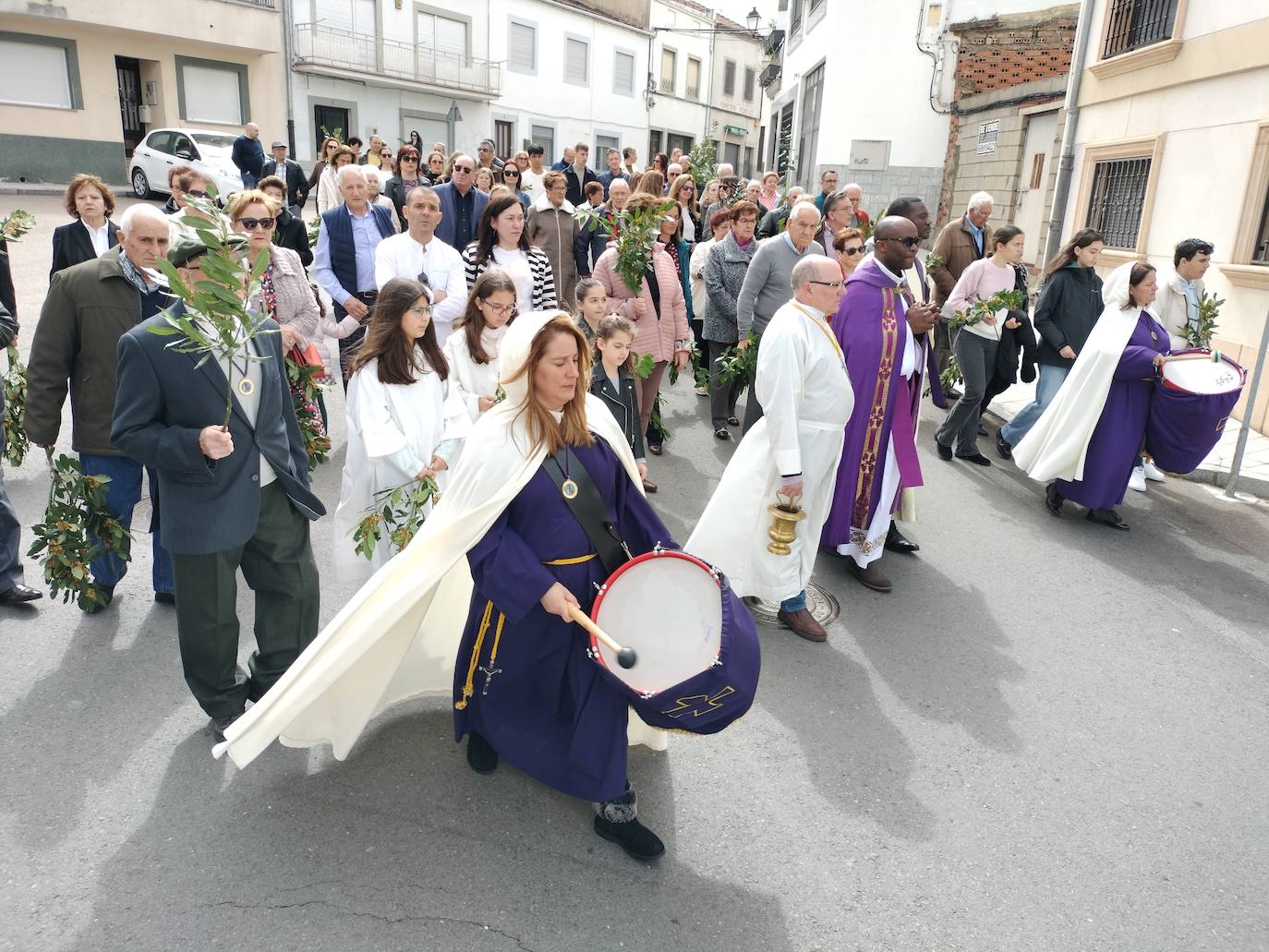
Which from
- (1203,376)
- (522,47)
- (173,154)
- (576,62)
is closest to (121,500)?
(1203,376)

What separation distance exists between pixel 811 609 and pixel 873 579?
53 cm

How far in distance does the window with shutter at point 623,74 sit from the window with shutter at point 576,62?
1914 millimetres

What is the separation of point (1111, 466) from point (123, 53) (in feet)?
95.9

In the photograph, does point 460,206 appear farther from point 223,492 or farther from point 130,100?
point 130,100

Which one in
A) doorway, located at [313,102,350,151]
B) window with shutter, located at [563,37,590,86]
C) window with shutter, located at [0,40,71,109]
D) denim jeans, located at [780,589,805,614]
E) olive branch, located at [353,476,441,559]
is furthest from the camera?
window with shutter, located at [563,37,590,86]

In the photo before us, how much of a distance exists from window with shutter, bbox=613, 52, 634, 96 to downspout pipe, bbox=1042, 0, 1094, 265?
30.1m

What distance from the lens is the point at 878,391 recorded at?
5.27 m

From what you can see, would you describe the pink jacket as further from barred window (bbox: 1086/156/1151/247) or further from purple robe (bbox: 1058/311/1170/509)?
barred window (bbox: 1086/156/1151/247)

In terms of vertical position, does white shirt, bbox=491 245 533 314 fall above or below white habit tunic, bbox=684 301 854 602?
above

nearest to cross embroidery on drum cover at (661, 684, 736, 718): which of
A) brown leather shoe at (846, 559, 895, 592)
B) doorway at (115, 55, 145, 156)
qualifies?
brown leather shoe at (846, 559, 895, 592)

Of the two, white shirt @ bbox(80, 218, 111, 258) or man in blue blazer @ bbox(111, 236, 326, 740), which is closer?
man in blue blazer @ bbox(111, 236, 326, 740)

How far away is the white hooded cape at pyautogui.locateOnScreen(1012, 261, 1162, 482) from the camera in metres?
6.50

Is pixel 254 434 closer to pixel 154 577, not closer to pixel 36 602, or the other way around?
pixel 154 577

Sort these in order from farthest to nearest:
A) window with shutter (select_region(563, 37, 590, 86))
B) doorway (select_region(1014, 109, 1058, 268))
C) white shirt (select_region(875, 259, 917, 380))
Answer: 1. window with shutter (select_region(563, 37, 590, 86))
2. doorway (select_region(1014, 109, 1058, 268))
3. white shirt (select_region(875, 259, 917, 380))
